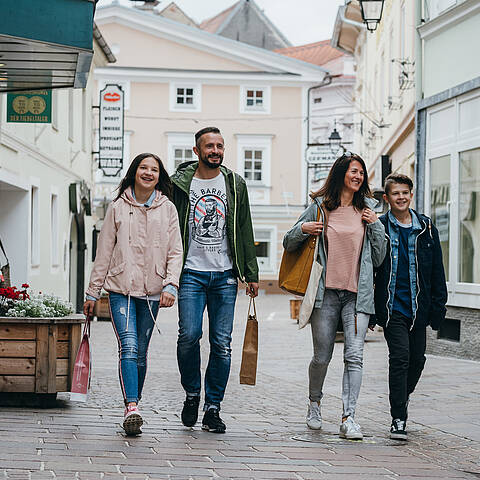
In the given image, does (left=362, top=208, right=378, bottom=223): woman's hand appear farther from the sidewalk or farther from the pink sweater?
the sidewalk

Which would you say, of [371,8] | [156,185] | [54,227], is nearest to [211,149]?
[156,185]

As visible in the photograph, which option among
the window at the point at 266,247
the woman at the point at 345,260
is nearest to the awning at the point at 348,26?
the window at the point at 266,247

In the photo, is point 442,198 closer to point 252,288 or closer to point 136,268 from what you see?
point 252,288

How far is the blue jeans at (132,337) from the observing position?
667cm

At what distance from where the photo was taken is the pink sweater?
7.06 meters

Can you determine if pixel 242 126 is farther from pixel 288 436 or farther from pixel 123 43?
pixel 288 436

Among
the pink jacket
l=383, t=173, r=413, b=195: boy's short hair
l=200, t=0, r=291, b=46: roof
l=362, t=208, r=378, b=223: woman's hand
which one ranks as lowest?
the pink jacket

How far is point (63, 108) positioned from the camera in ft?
70.3

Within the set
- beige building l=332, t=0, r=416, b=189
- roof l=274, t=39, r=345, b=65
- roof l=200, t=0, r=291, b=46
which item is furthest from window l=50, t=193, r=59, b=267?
roof l=200, t=0, r=291, b=46

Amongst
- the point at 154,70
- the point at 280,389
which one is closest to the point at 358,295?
the point at 280,389

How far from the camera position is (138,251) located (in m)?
6.82

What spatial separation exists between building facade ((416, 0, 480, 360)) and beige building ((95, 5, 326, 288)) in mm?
30510

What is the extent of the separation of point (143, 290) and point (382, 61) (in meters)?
19.2

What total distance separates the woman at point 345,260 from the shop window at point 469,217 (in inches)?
257
